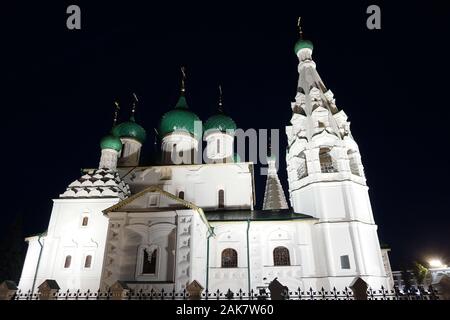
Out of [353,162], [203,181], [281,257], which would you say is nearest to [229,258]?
[281,257]

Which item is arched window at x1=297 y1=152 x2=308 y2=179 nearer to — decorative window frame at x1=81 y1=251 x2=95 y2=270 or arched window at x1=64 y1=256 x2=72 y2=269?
decorative window frame at x1=81 y1=251 x2=95 y2=270

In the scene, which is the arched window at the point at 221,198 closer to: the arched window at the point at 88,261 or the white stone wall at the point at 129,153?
the white stone wall at the point at 129,153

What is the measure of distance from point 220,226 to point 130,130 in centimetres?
1335

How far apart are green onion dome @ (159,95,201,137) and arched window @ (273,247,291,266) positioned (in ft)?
42.8

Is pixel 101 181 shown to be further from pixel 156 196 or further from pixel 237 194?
Answer: pixel 237 194

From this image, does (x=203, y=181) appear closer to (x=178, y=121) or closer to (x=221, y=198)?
(x=221, y=198)

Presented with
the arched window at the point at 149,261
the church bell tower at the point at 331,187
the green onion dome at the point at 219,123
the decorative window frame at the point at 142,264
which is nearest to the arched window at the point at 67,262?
the decorative window frame at the point at 142,264

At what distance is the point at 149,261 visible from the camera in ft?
50.3

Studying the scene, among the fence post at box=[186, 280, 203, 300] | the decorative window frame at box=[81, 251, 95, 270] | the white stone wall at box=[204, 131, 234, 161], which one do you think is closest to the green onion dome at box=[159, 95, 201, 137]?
the white stone wall at box=[204, 131, 234, 161]

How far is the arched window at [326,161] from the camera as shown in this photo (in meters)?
21.2

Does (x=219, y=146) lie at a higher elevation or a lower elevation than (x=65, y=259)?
higher
